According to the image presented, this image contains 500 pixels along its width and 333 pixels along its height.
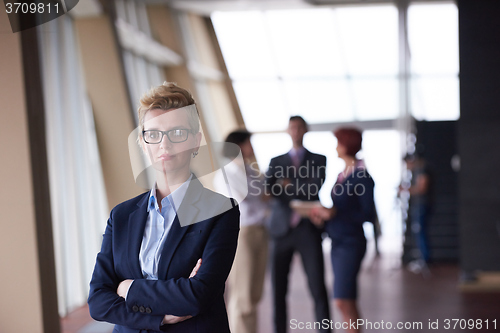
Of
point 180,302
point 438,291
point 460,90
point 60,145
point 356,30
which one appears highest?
point 356,30

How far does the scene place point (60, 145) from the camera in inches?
153

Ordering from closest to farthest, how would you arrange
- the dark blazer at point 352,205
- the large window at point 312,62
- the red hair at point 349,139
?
1. the dark blazer at point 352,205
2. the red hair at point 349,139
3. the large window at point 312,62

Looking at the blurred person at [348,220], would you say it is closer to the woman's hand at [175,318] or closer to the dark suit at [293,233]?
the dark suit at [293,233]

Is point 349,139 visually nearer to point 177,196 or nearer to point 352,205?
point 352,205

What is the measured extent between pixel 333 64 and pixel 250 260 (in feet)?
6.16

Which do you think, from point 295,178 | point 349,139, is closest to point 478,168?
point 349,139

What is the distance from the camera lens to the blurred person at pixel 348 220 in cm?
278

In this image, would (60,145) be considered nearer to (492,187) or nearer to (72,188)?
(72,188)

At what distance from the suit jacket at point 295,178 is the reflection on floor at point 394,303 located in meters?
0.36

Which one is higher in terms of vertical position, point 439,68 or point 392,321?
point 439,68

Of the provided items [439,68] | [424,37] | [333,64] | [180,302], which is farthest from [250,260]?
[439,68]

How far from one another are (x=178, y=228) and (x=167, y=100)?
400mm

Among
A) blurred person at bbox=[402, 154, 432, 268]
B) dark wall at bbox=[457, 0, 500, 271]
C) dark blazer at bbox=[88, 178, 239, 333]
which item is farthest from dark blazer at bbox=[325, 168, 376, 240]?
blurred person at bbox=[402, 154, 432, 268]

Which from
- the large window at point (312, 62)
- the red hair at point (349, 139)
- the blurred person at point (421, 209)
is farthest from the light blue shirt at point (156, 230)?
the blurred person at point (421, 209)
